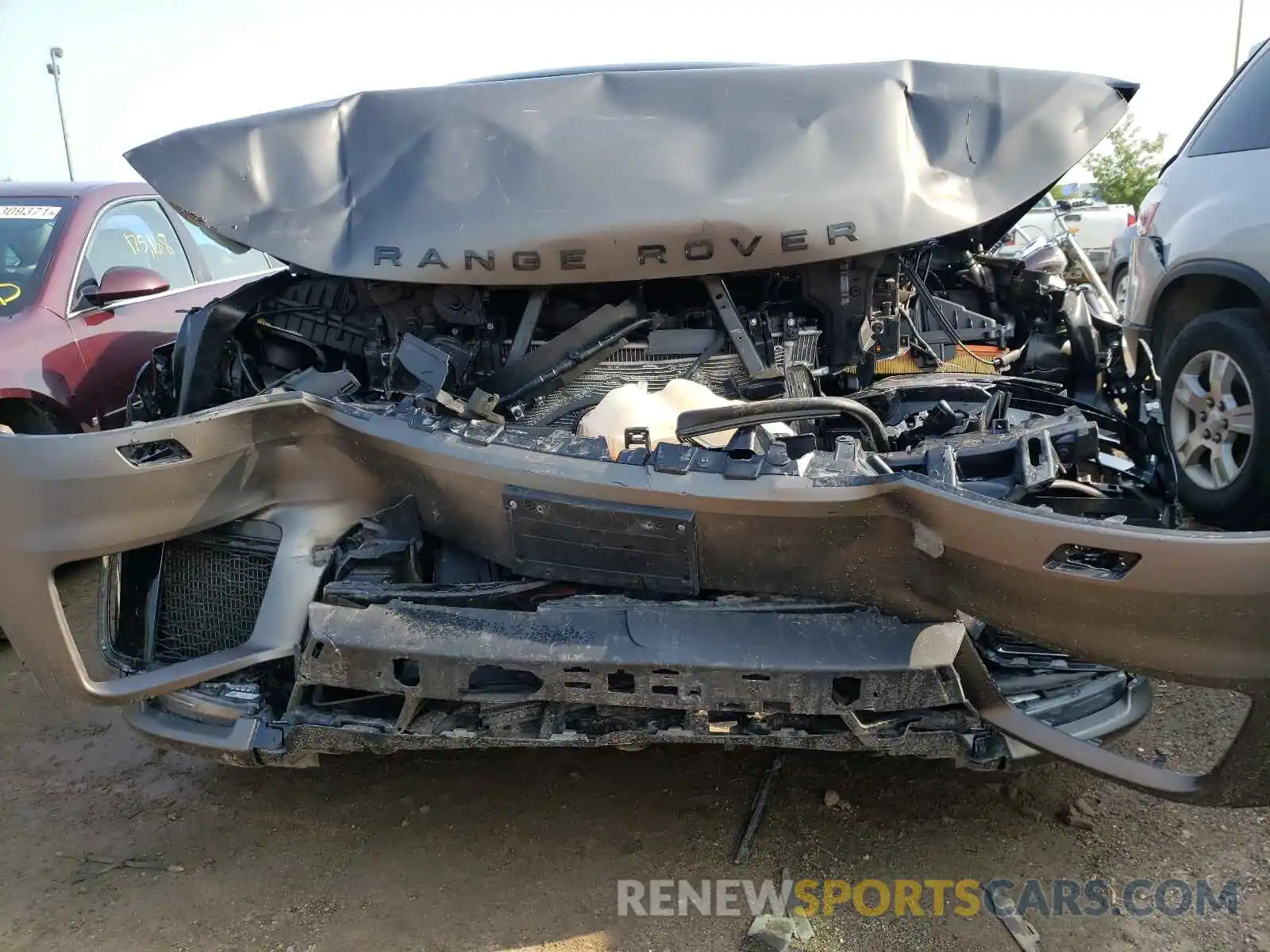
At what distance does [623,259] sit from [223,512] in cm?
129

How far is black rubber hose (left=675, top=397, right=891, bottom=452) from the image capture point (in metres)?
2.39

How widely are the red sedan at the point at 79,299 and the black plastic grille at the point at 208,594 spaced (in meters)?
1.79

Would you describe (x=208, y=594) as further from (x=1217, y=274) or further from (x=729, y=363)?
(x=1217, y=274)

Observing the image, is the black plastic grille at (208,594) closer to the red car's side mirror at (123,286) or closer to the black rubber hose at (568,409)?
the black rubber hose at (568,409)

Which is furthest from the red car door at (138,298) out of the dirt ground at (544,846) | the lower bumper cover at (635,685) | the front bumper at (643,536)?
the lower bumper cover at (635,685)

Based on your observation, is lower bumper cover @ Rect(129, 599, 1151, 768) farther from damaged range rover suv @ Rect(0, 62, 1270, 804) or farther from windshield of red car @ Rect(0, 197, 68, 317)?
windshield of red car @ Rect(0, 197, 68, 317)

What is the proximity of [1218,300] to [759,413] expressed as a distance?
2843 mm

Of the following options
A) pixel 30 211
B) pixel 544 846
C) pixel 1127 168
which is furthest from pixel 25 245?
pixel 1127 168

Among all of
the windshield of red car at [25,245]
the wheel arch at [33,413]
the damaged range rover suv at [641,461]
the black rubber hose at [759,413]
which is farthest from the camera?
the windshield of red car at [25,245]

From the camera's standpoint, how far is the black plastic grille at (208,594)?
243 centimetres

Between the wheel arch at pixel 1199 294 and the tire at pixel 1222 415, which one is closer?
the tire at pixel 1222 415

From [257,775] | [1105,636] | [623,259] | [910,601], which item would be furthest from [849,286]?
[257,775]

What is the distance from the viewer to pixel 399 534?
237cm

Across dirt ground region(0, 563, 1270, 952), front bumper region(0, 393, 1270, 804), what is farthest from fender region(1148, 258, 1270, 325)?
front bumper region(0, 393, 1270, 804)
